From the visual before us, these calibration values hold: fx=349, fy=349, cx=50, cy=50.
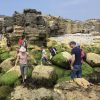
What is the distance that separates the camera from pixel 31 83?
739 inches

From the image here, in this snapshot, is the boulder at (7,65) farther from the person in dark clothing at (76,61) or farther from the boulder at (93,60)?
the person in dark clothing at (76,61)

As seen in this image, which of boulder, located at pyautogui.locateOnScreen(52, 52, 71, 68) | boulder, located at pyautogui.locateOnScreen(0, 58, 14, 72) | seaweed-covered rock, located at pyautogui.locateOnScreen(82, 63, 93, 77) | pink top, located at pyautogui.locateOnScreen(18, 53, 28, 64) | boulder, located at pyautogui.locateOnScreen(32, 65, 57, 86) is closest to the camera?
boulder, located at pyautogui.locateOnScreen(32, 65, 57, 86)

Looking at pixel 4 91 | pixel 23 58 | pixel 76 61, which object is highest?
pixel 76 61

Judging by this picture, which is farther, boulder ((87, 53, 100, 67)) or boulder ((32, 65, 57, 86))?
boulder ((87, 53, 100, 67))

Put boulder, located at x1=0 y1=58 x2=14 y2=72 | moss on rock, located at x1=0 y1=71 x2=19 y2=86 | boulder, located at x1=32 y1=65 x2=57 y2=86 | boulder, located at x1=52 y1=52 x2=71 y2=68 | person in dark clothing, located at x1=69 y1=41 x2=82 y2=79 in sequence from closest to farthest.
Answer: person in dark clothing, located at x1=69 y1=41 x2=82 y2=79, boulder, located at x1=32 y1=65 x2=57 y2=86, moss on rock, located at x1=0 y1=71 x2=19 y2=86, boulder, located at x1=52 y1=52 x2=71 y2=68, boulder, located at x1=0 y1=58 x2=14 y2=72

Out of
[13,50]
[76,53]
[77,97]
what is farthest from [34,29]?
[77,97]

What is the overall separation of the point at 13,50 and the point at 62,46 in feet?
13.5

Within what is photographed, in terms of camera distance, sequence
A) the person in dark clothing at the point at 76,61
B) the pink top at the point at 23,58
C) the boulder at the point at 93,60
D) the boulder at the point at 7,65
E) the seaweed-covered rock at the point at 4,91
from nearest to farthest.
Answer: the person in dark clothing at the point at 76,61 → the seaweed-covered rock at the point at 4,91 → the pink top at the point at 23,58 → the boulder at the point at 93,60 → the boulder at the point at 7,65

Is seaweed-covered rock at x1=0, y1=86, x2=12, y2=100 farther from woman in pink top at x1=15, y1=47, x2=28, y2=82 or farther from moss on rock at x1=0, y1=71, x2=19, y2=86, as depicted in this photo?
woman in pink top at x1=15, y1=47, x2=28, y2=82

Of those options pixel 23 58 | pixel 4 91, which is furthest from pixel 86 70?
pixel 4 91

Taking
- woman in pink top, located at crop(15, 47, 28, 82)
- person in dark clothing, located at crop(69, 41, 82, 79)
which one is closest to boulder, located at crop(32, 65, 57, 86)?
woman in pink top, located at crop(15, 47, 28, 82)

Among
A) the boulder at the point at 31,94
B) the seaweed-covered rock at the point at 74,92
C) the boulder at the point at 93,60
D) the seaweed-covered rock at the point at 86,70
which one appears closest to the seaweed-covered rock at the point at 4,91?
the boulder at the point at 31,94

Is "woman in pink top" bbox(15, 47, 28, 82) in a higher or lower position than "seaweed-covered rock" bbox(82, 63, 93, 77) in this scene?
higher

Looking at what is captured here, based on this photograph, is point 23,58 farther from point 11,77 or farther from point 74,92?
point 74,92
